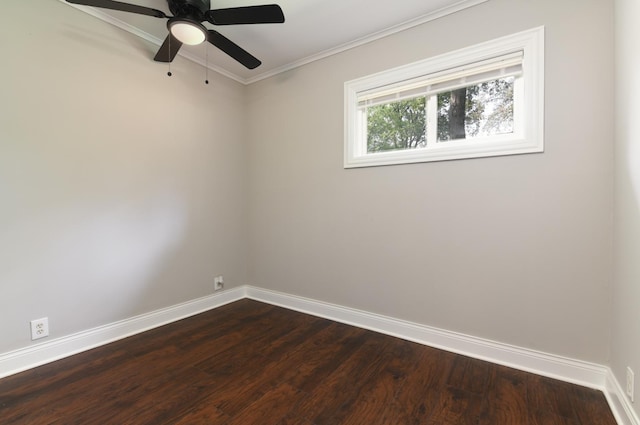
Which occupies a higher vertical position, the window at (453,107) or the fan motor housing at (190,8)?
the fan motor housing at (190,8)

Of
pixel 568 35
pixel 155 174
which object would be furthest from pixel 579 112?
pixel 155 174

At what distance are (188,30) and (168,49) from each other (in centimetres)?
50

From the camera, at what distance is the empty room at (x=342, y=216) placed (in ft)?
5.20

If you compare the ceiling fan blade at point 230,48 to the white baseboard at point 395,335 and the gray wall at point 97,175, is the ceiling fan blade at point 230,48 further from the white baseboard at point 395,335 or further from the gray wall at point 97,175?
the white baseboard at point 395,335

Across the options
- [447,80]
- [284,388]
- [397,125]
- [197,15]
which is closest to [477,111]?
[447,80]

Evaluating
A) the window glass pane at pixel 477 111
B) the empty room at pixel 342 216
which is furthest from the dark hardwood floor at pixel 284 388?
the window glass pane at pixel 477 111

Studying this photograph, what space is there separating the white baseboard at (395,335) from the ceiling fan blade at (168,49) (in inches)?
89.9

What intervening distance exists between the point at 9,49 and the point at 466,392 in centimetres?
364

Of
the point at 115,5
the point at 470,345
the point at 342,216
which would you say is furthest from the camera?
the point at 342,216

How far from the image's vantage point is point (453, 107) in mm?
2203

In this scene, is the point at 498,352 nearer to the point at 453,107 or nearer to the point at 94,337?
the point at 453,107

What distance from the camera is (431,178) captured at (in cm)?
221

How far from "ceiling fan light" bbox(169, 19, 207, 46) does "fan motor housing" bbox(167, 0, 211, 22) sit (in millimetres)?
58

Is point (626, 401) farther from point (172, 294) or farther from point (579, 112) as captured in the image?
point (172, 294)
